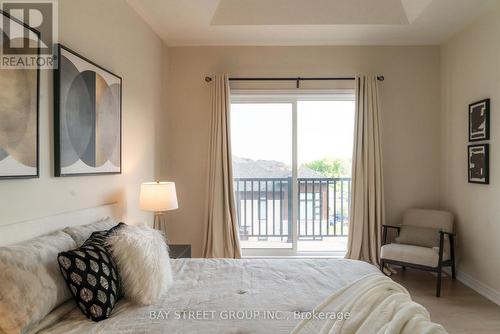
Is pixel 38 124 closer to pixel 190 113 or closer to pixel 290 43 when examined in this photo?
pixel 190 113

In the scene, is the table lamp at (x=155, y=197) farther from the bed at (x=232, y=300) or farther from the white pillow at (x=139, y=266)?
the white pillow at (x=139, y=266)

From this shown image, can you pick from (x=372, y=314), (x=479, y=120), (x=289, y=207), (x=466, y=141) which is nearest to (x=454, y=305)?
Result: (x=466, y=141)

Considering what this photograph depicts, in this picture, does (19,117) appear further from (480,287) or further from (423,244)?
(480,287)

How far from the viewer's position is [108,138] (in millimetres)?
2326

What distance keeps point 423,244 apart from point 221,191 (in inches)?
91.9

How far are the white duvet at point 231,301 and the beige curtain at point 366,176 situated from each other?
1.61m

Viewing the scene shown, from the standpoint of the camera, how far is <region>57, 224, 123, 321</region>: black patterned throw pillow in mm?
1338

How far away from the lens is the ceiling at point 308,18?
→ 9.60 feet

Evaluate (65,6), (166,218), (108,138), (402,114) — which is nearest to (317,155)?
(402,114)

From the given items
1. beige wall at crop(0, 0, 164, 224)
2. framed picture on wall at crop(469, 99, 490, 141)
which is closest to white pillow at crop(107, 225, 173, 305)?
beige wall at crop(0, 0, 164, 224)

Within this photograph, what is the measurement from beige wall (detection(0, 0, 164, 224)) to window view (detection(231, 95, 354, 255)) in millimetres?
1160

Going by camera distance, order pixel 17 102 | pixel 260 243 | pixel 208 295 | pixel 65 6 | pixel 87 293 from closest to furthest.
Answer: pixel 87 293
pixel 17 102
pixel 208 295
pixel 65 6
pixel 260 243

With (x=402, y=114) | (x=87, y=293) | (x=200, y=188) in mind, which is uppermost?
(x=402, y=114)

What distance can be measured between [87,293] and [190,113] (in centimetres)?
277
